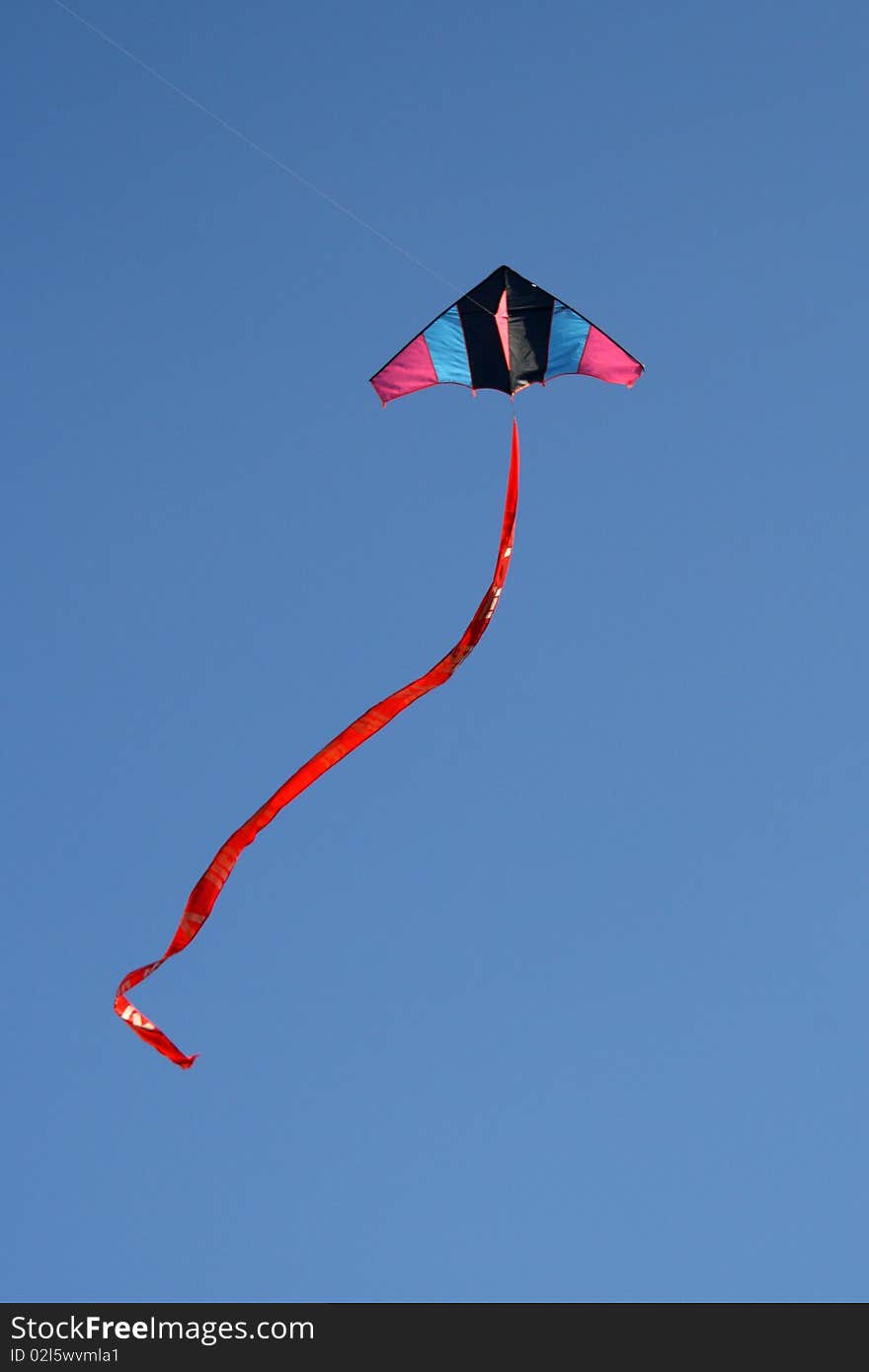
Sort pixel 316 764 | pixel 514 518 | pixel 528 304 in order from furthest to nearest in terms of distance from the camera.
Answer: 1. pixel 528 304
2. pixel 514 518
3. pixel 316 764

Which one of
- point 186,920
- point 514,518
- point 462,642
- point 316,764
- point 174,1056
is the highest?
point 514,518

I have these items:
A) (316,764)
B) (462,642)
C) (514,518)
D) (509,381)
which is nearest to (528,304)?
(509,381)

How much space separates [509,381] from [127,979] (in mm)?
6092

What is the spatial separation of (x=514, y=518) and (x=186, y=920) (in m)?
3.96

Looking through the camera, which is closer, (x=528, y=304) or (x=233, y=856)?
(x=233, y=856)

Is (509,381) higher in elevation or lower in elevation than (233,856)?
higher

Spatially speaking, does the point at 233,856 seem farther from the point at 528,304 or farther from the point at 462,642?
the point at 528,304

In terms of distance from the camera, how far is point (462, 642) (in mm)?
11352

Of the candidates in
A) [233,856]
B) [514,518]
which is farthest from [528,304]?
[233,856]

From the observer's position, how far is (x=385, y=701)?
11.3 meters

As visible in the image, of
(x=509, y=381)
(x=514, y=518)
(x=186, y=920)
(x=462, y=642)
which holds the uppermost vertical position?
(x=509, y=381)

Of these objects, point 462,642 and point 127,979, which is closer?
point 127,979

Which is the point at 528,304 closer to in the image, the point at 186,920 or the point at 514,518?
the point at 514,518

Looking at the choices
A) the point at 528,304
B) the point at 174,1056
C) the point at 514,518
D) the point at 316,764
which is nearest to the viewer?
the point at 174,1056
